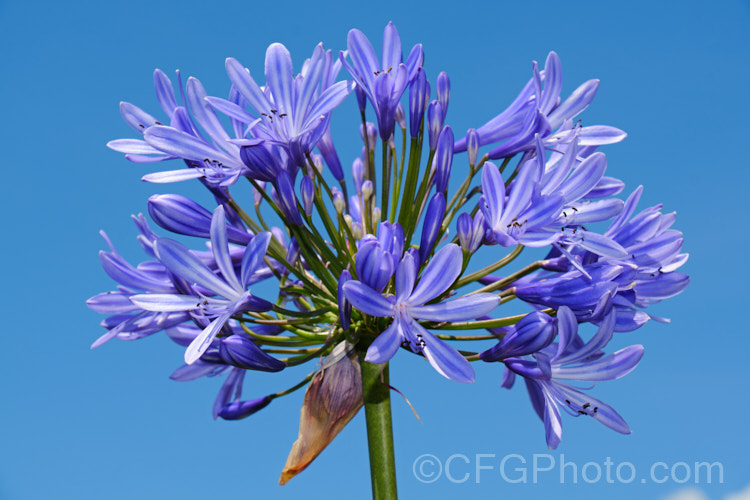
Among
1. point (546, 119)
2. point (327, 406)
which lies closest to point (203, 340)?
point (327, 406)

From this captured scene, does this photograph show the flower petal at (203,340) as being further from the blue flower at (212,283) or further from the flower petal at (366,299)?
the flower petal at (366,299)

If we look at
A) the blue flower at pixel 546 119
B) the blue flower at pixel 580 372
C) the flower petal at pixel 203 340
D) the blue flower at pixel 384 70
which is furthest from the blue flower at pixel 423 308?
the blue flower at pixel 546 119

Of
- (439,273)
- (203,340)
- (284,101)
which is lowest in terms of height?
(203,340)

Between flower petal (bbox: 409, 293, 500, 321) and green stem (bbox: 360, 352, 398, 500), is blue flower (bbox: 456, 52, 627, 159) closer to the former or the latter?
flower petal (bbox: 409, 293, 500, 321)

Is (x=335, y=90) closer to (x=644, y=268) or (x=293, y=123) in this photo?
(x=293, y=123)

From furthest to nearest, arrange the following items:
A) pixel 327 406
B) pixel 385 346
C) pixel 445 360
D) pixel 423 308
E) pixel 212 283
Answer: pixel 327 406 < pixel 212 283 < pixel 423 308 < pixel 445 360 < pixel 385 346

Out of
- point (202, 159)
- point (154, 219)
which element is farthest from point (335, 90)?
point (154, 219)

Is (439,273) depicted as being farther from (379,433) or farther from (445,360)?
(379,433)
